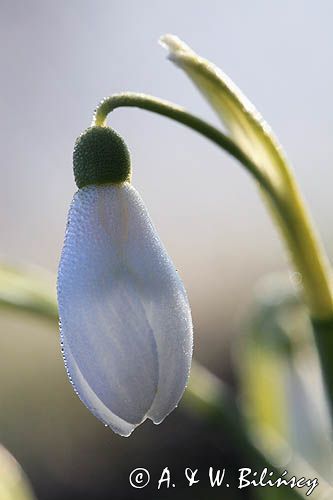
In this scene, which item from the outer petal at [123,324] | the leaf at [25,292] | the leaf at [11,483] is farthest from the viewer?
the leaf at [11,483]

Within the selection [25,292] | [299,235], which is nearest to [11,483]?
[25,292]

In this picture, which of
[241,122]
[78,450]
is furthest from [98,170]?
[78,450]

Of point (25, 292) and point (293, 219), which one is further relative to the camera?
point (25, 292)

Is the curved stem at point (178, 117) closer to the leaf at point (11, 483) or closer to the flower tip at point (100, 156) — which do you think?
the flower tip at point (100, 156)

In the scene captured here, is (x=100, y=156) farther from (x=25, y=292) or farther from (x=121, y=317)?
(x=25, y=292)

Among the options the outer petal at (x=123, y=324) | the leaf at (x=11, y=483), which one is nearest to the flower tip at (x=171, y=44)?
the outer petal at (x=123, y=324)

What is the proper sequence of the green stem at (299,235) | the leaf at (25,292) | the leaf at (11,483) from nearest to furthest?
the green stem at (299,235), the leaf at (25,292), the leaf at (11,483)

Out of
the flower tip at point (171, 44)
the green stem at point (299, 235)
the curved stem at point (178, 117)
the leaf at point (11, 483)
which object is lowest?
the leaf at point (11, 483)

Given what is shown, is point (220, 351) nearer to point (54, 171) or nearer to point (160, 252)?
point (54, 171)
